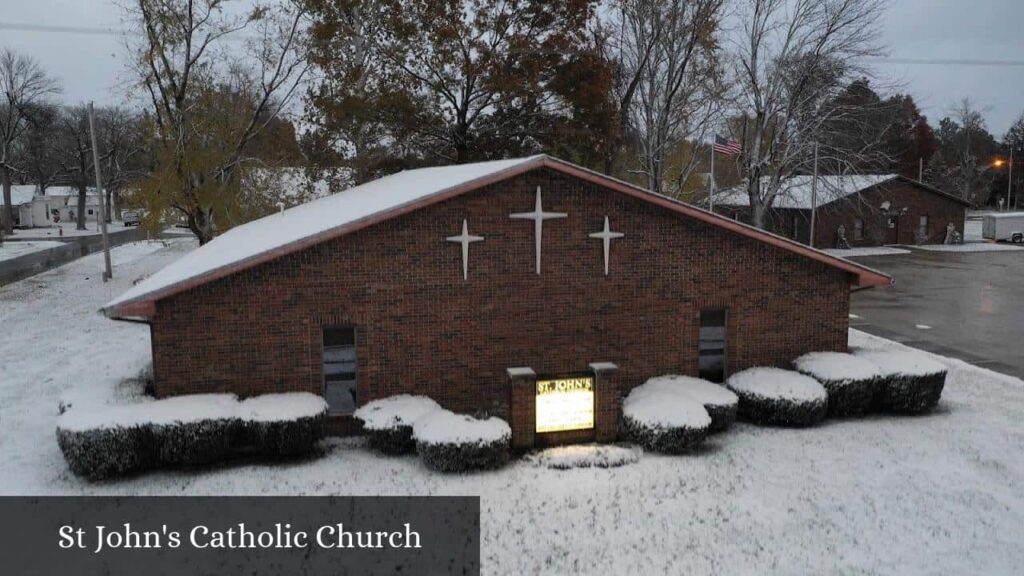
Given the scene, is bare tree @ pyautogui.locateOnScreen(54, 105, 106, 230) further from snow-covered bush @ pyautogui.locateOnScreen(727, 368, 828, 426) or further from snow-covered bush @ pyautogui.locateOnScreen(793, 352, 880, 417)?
snow-covered bush @ pyautogui.locateOnScreen(793, 352, 880, 417)

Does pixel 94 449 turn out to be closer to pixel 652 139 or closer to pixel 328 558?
pixel 328 558

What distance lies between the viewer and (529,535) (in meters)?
9.80

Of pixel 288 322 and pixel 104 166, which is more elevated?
pixel 104 166

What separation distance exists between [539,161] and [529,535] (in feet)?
22.4

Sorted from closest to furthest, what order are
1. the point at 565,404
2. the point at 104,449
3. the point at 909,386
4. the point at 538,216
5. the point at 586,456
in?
1. the point at 104,449
2. the point at 586,456
3. the point at 565,404
4. the point at 538,216
5. the point at 909,386

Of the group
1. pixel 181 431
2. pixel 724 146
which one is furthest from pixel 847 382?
pixel 724 146

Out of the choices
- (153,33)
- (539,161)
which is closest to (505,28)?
(153,33)

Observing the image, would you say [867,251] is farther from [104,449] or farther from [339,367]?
[104,449]

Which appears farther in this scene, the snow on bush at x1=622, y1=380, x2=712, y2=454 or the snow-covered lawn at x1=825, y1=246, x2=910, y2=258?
the snow-covered lawn at x1=825, y1=246, x2=910, y2=258

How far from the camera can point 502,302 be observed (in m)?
Result: 14.0

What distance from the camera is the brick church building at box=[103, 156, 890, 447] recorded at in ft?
42.4

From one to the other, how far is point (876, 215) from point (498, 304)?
1707 inches

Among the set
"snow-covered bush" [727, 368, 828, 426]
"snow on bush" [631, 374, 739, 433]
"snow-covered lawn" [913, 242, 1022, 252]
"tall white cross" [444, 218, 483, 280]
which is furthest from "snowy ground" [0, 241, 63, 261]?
"snow-covered lawn" [913, 242, 1022, 252]

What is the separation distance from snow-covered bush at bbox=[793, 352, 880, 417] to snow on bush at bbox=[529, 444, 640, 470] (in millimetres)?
4356
